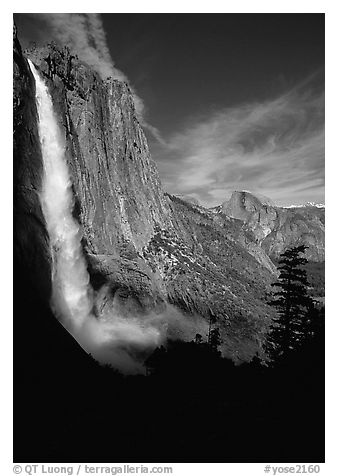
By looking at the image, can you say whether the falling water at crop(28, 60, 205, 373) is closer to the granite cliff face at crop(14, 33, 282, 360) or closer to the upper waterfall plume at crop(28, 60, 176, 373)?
the upper waterfall plume at crop(28, 60, 176, 373)

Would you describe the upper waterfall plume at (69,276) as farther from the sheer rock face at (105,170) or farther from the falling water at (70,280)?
the sheer rock face at (105,170)

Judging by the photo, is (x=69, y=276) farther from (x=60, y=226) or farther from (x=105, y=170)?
(x=105, y=170)

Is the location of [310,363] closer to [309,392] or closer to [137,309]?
[309,392]

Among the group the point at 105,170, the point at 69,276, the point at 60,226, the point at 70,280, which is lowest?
the point at 70,280

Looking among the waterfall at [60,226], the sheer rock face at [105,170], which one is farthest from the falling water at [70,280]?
the sheer rock face at [105,170]

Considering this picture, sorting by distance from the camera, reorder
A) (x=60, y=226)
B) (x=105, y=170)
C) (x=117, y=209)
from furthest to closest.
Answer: (x=117, y=209) < (x=105, y=170) < (x=60, y=226)

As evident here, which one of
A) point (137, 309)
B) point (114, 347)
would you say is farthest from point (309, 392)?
point (137, 309)

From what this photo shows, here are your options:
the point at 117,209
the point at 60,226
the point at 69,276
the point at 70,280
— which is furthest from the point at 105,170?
the point at 70,280
